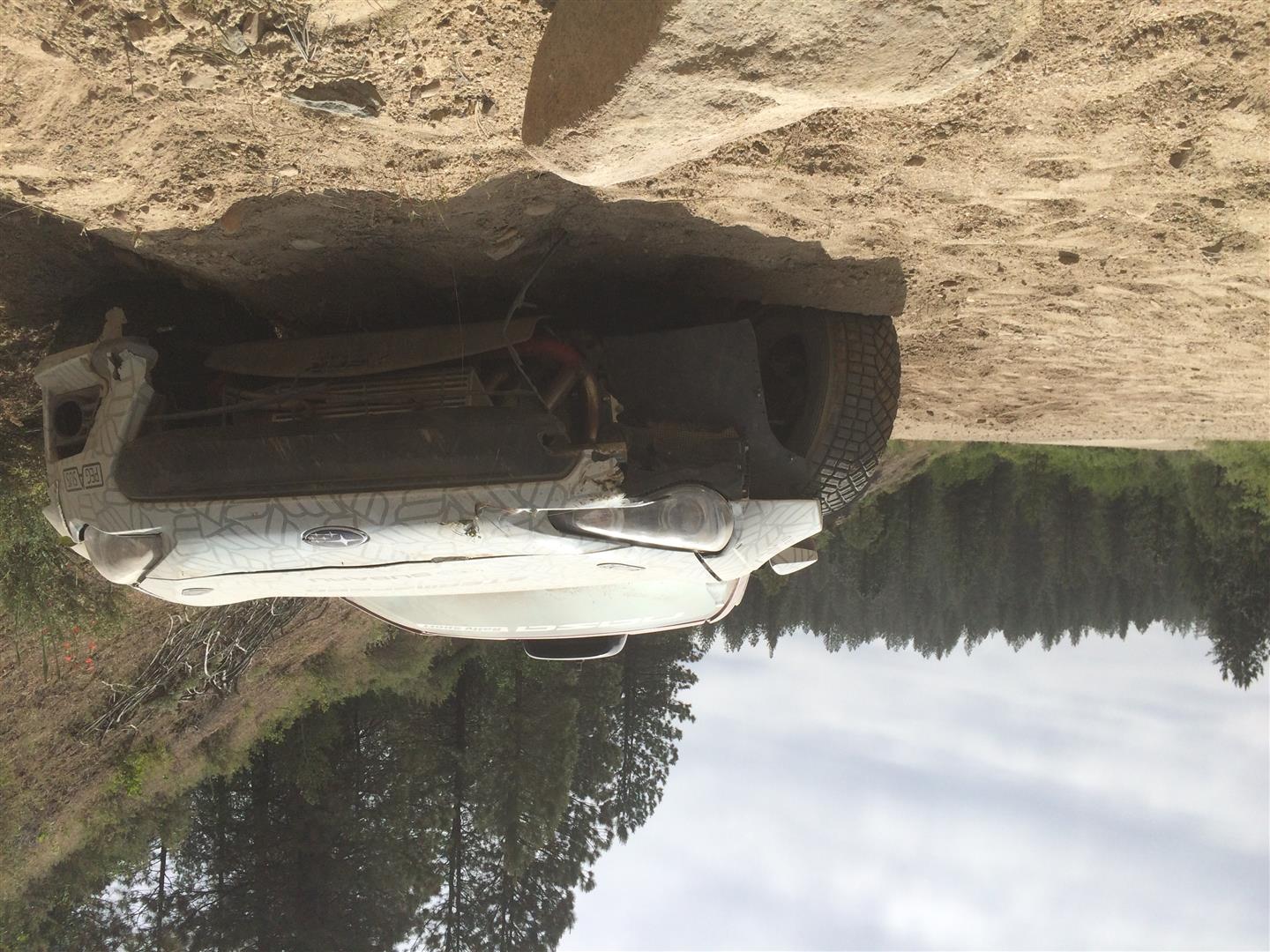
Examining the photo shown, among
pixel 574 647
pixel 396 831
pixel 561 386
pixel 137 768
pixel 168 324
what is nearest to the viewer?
pixel 561 386

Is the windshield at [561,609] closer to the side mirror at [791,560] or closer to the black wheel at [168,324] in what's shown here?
the side mirror at [791,560]

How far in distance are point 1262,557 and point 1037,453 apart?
142 inches

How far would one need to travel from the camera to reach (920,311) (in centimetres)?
438

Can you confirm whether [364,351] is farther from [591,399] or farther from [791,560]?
[791,560]

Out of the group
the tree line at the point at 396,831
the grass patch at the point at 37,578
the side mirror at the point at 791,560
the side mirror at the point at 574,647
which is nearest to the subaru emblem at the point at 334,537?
the side mirror at the point at 574,647

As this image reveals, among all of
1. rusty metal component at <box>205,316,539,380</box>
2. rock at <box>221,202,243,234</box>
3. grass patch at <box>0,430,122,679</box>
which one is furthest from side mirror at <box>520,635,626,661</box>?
grass patch at <box>0,430,122,679</box>

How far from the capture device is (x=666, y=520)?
9.55ft

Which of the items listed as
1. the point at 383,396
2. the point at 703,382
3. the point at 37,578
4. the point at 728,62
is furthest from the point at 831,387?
the point at 37,578

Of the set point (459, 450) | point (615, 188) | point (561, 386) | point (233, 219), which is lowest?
point (459, 450)

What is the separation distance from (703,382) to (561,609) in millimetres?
1330

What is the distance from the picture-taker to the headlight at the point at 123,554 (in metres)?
2.94

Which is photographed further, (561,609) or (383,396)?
(561,609)

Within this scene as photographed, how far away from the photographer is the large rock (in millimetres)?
2148

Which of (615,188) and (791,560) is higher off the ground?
(615,188)
